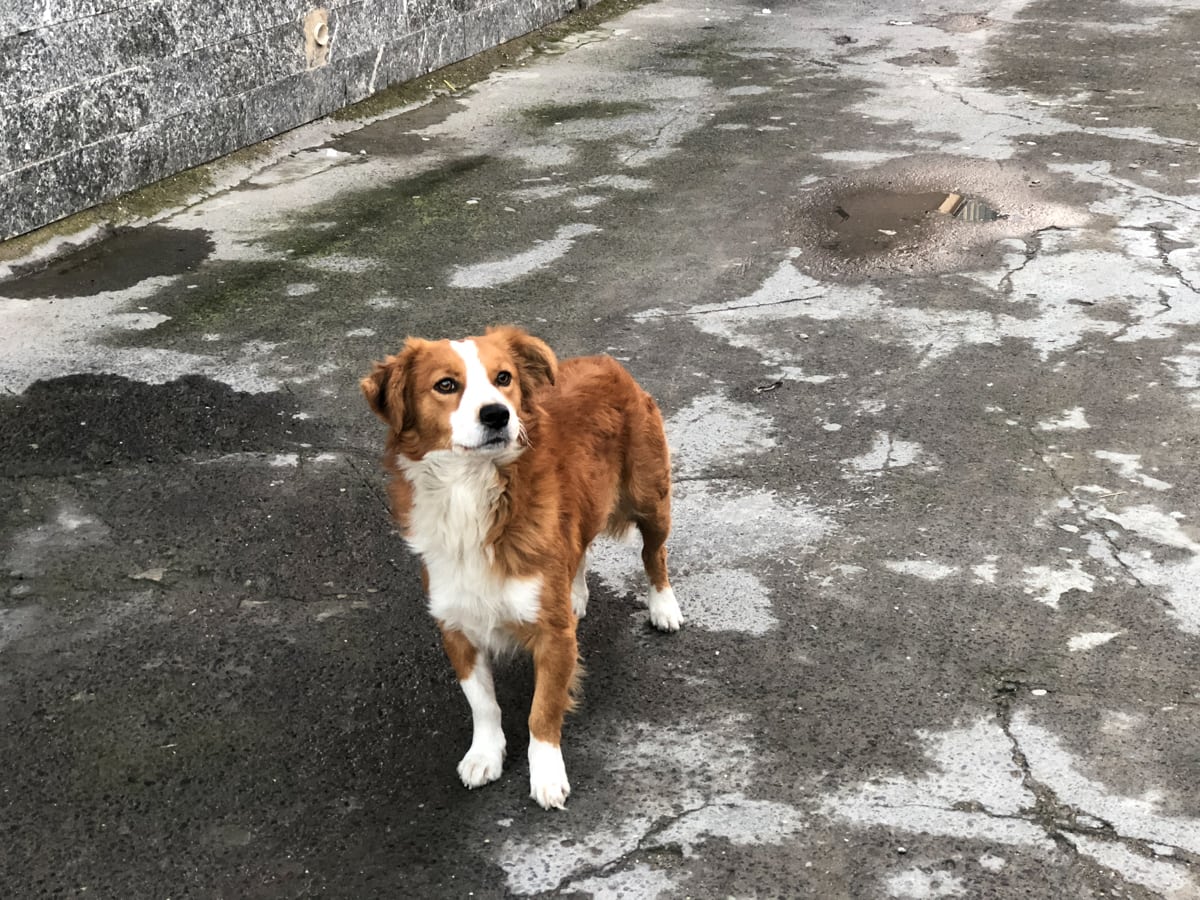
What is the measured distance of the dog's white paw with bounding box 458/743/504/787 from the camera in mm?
3430

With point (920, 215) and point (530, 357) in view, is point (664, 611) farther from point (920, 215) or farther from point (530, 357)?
point (920, 215)

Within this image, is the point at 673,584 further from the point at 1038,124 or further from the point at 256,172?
the point at 1038,124

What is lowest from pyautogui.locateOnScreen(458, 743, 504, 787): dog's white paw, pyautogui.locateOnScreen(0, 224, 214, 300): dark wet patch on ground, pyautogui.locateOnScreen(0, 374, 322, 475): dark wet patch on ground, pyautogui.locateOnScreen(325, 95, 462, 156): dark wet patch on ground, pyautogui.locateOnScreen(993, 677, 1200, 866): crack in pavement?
pyautogui.locateOnScreen(993, 677, 1200, 866): crack in pavement

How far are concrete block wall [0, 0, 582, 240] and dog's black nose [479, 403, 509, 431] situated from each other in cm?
501

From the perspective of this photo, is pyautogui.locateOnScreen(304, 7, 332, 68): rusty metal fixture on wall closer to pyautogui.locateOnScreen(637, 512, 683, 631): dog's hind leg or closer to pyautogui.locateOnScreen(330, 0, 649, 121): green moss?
pyautogui.locateOnScreen(330, 0, 649, 121): green moss

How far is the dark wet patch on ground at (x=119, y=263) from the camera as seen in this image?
687cm

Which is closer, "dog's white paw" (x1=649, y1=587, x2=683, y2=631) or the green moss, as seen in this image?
"dog's white paw" (x1=649, y1=587, x2=683, y2=631)

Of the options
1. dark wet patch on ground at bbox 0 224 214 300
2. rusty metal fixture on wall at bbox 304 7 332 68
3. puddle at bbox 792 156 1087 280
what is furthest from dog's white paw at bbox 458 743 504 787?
rusty metal fixture on wall at bbox 304 7 332 68

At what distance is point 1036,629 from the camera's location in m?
4.04

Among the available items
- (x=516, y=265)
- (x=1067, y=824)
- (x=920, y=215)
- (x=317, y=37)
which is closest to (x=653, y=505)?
(x=1067, y=824)

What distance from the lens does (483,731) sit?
11.4ft

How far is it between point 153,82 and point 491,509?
18.9 ft

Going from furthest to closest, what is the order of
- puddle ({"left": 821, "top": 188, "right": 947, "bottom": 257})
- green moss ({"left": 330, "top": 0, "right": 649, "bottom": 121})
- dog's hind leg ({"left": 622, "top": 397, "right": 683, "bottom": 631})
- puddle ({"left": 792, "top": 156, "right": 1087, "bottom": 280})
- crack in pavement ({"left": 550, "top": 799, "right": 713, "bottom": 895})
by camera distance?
green moss ({"left": 330, "top": 0, "right": 649, "bottom": 121})
puddle ({"left": 821, "top": 188, "right": 947, "bottom": 257})
puddle ({"left": 792, "top": 156, "right": 1087, "bottom": 280})
dog's hind leg ({"left": 622, "top": 397, "right": 683, "bottom": 631})
crack in pavement ({"left": 550, "top": 799, "right": 713, "bottom": 895})

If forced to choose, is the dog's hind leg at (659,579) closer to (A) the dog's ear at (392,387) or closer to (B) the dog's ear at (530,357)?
(B) the dog's ear at (530,357)
